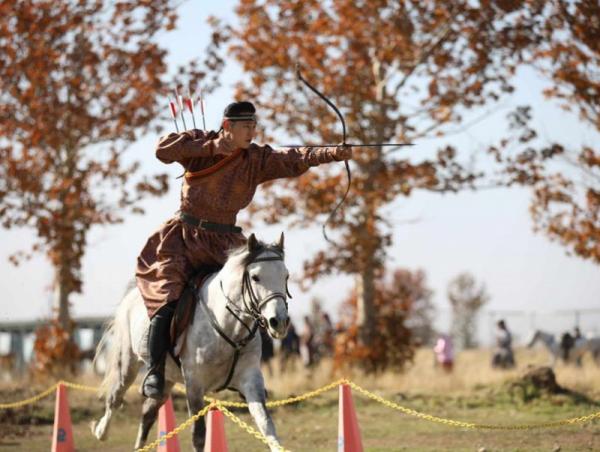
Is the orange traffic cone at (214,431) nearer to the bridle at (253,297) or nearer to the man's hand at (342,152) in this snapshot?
the bridle at (253,297)

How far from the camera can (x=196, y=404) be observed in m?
7.62

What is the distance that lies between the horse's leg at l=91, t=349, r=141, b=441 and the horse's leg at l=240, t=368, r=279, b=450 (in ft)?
6.44

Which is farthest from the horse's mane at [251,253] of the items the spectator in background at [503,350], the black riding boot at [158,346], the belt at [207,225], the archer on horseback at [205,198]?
the spectator in background at [503,350]

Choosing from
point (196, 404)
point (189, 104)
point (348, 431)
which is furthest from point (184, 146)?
point (348, 431)

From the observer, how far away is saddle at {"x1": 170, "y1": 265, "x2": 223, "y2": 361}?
310 inches

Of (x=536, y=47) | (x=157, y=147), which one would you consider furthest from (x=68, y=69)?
(x=157, y=147)

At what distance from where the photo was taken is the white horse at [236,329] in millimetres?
6992

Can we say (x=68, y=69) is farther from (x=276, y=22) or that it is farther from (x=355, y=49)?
(x=355, y=49)

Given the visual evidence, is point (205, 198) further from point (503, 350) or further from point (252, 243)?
point (503, 350)

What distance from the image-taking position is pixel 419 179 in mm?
18406

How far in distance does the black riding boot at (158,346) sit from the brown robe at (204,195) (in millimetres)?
94

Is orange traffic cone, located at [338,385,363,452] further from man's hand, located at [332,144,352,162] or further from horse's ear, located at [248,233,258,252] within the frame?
man's hand, located at [332,144,352,162]

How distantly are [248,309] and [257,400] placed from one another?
0.67 meters

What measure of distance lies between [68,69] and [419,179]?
7071mm
